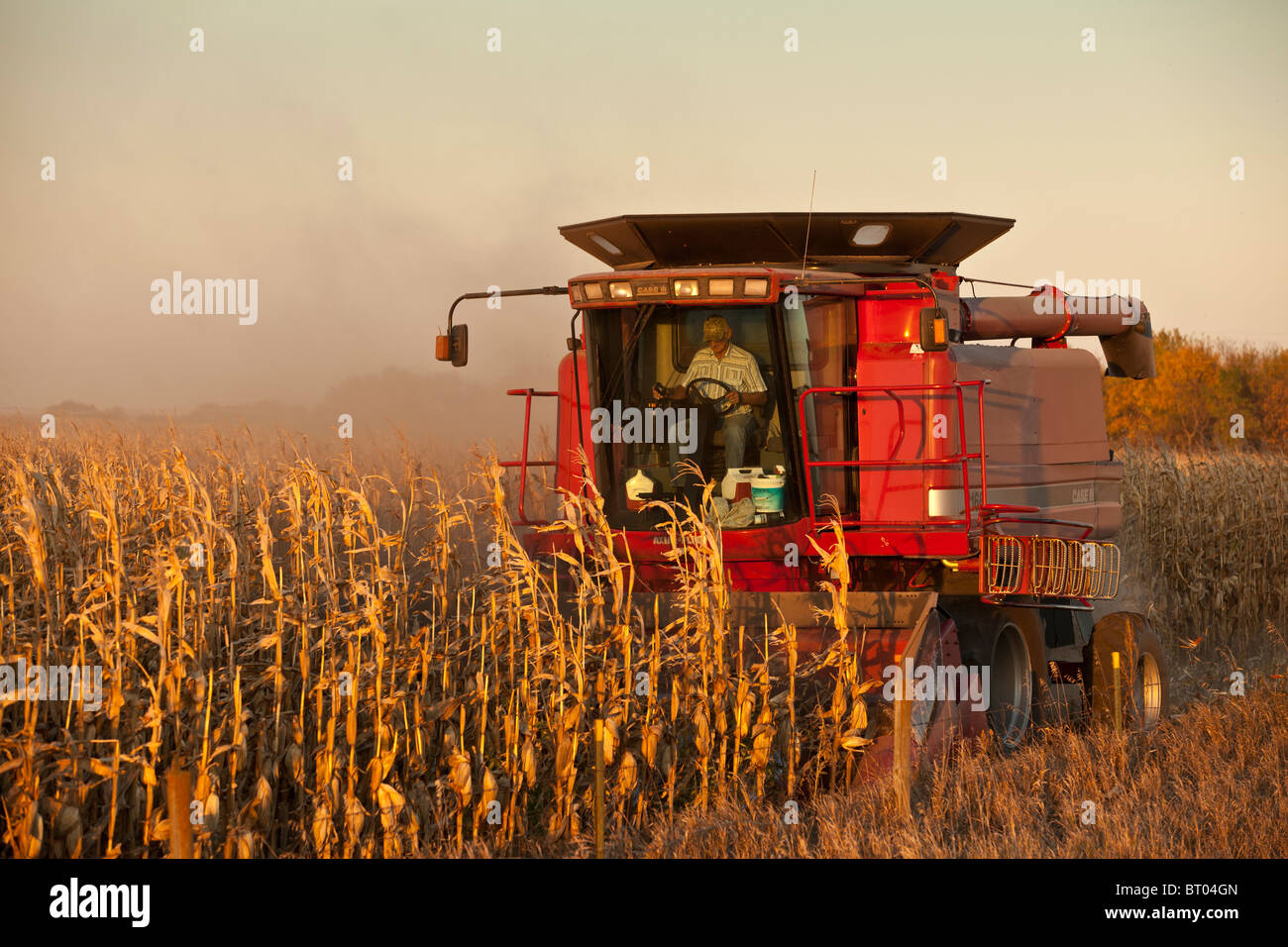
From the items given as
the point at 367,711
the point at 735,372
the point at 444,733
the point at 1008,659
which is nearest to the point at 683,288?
the point at 735,372

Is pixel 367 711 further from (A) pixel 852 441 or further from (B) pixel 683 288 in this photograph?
(A) pixel 852 441

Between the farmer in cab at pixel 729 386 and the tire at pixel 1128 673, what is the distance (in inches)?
111

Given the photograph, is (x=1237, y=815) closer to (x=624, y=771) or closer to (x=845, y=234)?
(x=624, y=771)

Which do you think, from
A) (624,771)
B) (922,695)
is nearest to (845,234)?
(922,695)

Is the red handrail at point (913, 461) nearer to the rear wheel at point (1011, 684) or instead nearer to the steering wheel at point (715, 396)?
the steering wheel at point (715, 396)

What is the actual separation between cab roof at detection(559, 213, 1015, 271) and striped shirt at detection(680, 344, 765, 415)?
3.12ft

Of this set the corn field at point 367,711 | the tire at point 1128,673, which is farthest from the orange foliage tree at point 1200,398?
the corn field at point 367,711

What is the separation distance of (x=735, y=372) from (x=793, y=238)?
4.02 ft

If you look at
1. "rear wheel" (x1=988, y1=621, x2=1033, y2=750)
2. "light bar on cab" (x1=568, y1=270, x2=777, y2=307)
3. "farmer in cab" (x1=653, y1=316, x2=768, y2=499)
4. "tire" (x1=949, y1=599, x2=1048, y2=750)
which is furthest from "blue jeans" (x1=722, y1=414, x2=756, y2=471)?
"rear wheel" (x1=988, y1=621, x2=1033, y2=750)

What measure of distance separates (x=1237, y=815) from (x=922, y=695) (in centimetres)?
168

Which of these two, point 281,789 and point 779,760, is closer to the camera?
point 281,789

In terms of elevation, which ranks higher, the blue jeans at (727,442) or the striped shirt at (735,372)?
the striped shirt at (735,372)

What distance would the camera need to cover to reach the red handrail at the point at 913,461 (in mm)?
7152
